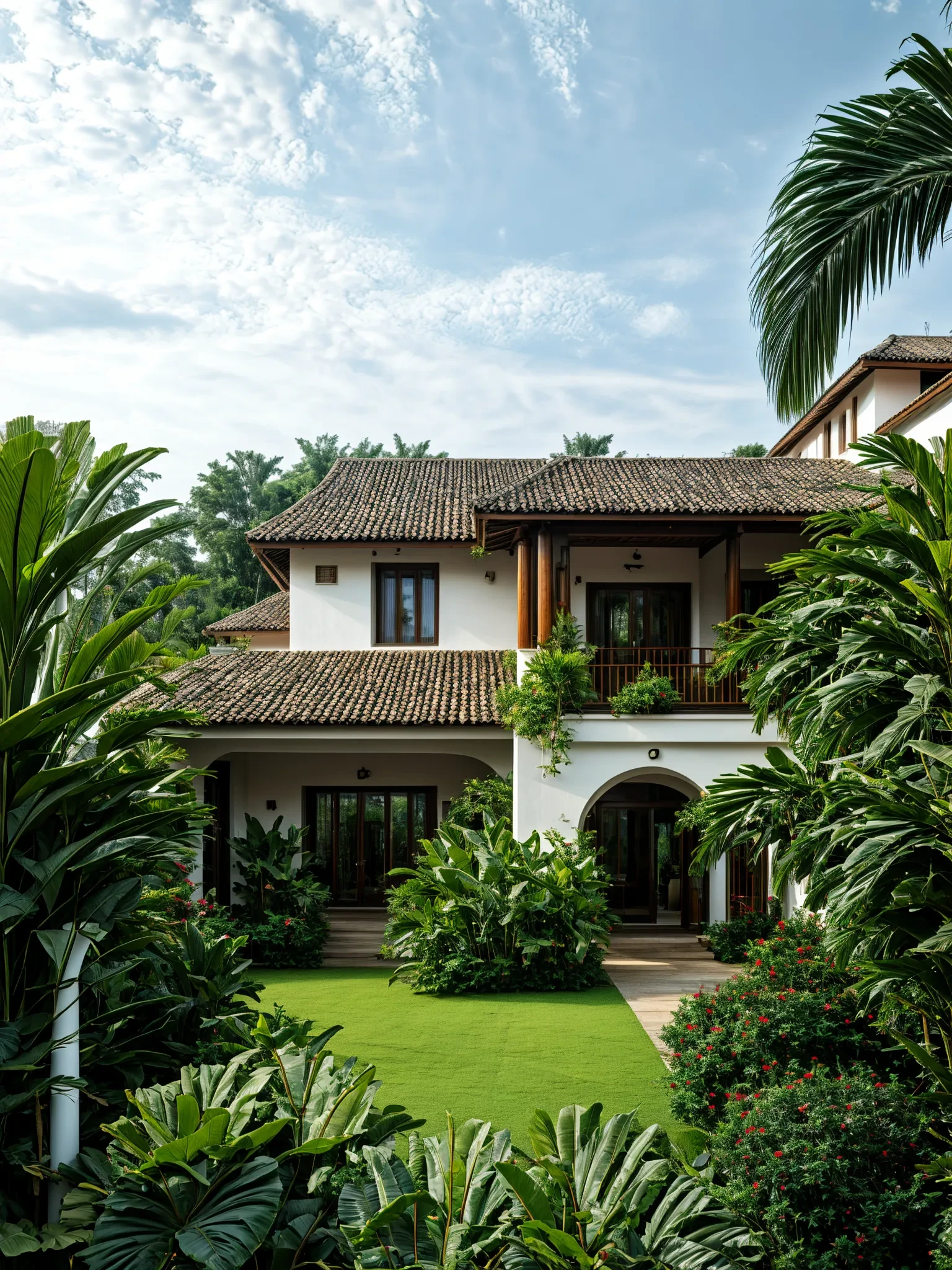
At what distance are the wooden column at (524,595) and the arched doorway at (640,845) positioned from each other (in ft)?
12.4

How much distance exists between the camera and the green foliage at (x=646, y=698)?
1450 cm

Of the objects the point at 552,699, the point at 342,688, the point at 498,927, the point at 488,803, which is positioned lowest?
the point at 498,927

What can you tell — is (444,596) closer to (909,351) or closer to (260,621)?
(260,621)

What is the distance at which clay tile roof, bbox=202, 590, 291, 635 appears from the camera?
2300cm

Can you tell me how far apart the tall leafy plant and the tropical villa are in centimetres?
987

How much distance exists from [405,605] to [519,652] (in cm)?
384

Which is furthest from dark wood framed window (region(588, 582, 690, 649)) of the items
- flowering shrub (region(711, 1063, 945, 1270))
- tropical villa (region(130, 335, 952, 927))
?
flowering shrub (region(711, 1063, 945, 1270))

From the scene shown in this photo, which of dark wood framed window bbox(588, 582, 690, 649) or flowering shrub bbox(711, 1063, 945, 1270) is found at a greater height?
dark wood framed window bbox(588, 582, 690, 649)

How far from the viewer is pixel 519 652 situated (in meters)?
15.2

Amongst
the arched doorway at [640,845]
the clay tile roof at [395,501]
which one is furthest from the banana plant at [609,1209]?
the clay tile roof at [395,501]

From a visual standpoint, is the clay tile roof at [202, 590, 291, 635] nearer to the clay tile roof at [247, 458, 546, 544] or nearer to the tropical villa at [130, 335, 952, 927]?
the tropical villa at [130, 335, 952, 927]

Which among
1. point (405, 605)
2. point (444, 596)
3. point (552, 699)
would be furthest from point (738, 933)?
point (405, 605)

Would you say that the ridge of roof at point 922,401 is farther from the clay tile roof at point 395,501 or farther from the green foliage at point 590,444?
the green foliage at point 590,444

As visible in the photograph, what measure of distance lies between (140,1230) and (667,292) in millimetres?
11100
